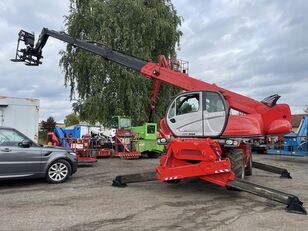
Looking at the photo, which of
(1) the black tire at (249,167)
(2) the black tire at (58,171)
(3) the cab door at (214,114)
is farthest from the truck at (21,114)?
(1) the black tire at (249,167)

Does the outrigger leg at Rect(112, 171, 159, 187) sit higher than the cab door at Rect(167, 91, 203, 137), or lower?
lower

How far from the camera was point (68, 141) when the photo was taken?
551 inches

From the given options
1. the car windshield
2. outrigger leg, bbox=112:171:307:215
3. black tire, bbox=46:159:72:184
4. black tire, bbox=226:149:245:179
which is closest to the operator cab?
black tire, bbox=226:149:245:179

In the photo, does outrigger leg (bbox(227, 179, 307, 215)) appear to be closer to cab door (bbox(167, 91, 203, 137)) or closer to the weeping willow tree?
cab door (bbox(167, 91, 203, 137))

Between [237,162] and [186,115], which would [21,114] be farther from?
[237,162]

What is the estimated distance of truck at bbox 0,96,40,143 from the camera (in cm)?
1377

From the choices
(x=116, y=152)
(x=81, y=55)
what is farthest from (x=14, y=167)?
(x=81, y=55)

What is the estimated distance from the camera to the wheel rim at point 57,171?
30.2ft

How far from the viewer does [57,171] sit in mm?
9344

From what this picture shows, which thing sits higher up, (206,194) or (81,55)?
(81,55)

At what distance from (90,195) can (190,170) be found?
2424mm

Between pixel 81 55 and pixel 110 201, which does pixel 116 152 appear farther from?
pixel 110 201

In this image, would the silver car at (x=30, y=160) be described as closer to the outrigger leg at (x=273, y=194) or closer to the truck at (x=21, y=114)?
the outrigger leg at (x=273, y=194)

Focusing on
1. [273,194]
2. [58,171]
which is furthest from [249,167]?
[58,171]
